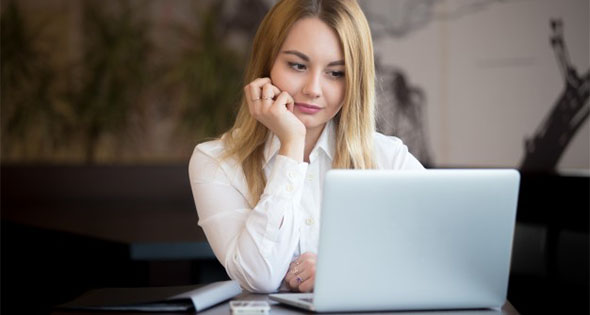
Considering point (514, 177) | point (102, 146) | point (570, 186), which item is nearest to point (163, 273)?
point (570, 186)

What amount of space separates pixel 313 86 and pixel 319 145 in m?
0.20

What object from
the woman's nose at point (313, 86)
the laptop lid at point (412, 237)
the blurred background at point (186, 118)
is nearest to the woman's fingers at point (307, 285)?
the laptop lid at point (412, 237)

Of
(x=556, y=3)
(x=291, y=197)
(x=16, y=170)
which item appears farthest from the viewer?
(x=16, y=170)

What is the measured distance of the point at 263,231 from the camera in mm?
2168

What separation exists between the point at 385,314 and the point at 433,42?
436 centimetres

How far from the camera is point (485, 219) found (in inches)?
72.1

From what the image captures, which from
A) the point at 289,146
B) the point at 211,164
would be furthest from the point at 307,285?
the point at 211,164

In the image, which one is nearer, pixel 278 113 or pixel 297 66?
pixel 278 113

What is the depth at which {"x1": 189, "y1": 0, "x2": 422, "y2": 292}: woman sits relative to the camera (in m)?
2.18

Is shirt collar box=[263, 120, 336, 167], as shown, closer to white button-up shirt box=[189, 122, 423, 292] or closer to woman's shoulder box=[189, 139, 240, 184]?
white button-up shirt box=[189, 122, 423, 292]

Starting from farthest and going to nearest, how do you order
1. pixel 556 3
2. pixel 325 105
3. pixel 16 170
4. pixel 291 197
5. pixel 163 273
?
pixel 16 170, pixel 556 3, pixel 163 273, pixel 325 105, pixel 291 197

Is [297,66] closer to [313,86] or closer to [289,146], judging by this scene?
[313,86]

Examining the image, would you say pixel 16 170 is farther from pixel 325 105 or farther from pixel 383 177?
pixel 383 177

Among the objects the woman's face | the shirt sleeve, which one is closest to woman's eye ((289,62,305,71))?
the woman's face
